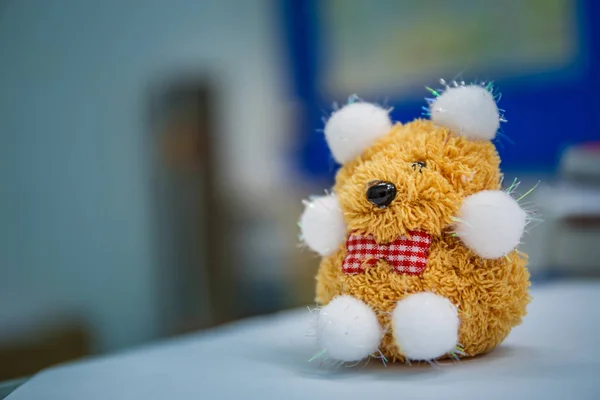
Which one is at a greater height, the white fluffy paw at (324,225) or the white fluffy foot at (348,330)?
the white fluffy paw at (324,225)

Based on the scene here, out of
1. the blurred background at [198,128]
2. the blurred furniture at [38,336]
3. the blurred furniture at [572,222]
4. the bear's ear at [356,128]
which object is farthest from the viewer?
the blurred furniture at [38,336]

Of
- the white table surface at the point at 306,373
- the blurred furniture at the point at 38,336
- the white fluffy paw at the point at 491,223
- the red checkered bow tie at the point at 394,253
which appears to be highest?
the white fluffy paw at the point at 491,223

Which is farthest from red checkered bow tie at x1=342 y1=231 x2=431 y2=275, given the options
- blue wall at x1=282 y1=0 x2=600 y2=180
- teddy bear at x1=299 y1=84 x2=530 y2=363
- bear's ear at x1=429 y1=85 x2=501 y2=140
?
blue wall at x1=282 y1=0 x2=600 y2=180

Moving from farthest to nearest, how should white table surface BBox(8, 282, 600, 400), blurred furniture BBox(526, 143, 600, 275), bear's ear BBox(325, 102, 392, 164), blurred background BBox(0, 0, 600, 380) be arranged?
blurred background BBox(0, 0, 600, 380) < blurred furniture BBox(526, 143, 600, 275) < bear's ear BBox(325, 102, 392, 164) < white table surface BBox(8, 282, 600, 400)

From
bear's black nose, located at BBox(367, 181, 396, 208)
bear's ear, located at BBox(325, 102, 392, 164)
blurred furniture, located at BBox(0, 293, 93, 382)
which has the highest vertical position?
bear's ear, located at BBox(325, 102, 392, 164)

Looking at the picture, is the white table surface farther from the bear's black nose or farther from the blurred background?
the blurred background

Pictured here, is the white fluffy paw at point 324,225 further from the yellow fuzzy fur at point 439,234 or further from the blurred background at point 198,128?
the blurred background at point 198,128

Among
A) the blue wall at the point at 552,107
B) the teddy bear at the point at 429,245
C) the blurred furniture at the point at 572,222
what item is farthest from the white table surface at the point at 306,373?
the blue wall at the point at 552,107

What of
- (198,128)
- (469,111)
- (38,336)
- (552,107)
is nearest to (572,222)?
(552,107)

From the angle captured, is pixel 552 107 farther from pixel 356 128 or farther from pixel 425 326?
pixel 425 326

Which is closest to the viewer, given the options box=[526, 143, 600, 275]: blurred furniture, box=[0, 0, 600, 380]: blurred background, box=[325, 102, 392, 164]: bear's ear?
box=[325, 102, 392, 164]: bear's ear
